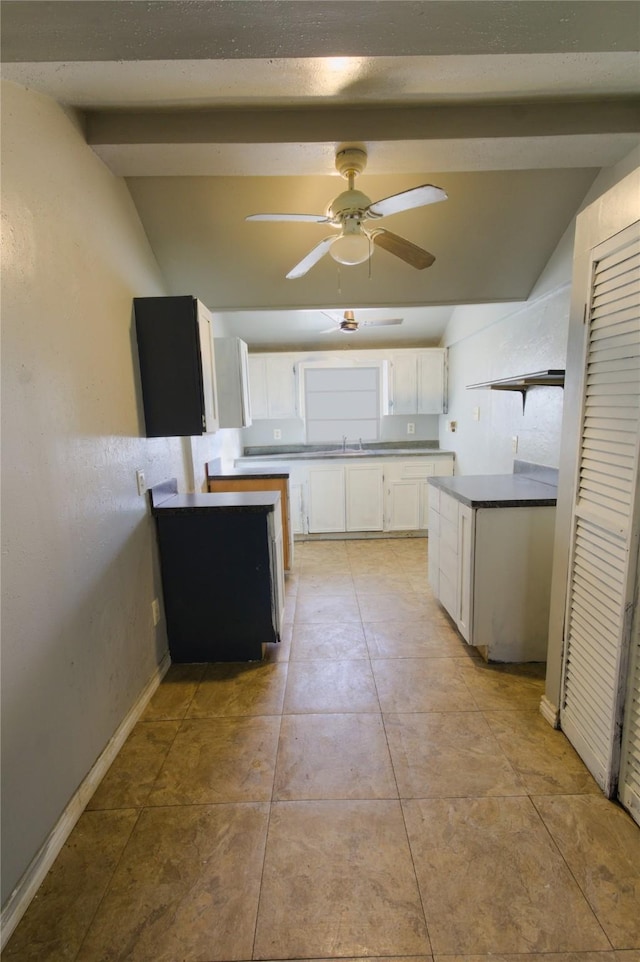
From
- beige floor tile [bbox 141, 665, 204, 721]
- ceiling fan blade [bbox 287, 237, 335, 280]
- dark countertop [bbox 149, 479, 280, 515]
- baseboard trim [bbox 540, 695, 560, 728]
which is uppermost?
ceiling fan blade [bbox 287, 237, 335, 280]

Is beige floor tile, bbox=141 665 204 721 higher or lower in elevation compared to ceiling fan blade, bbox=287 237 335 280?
lower

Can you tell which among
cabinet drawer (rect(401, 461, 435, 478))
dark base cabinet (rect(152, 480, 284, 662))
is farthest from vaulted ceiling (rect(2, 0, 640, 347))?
cabinet drawer (rect(401, 461, 435, 478))

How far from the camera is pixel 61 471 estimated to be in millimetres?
1356

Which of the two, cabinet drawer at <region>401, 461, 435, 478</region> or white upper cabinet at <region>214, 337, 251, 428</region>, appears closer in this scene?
white upper cabinet at <region>214, 337, 251, 428</region>

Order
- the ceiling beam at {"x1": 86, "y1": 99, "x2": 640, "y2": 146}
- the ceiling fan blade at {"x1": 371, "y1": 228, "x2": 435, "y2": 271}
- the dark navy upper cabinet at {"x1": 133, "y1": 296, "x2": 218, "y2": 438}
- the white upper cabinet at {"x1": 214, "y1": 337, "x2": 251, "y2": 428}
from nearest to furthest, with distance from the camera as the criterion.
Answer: the ceiling beam at {"x1": 86, "y1": 99, "x2": 640, "y2": 146} < the ceiling fan blade at {"x1": 371, "y1": 228, "x2": 435, "y2": 271} < the dark navy upper cabinet at {"x1": 133, "y1": 296, "x2": 218, "y2": 438} < the white upper cabinet at {"x1": 214, "y1": 337, "x2": 251, "y2": 428}

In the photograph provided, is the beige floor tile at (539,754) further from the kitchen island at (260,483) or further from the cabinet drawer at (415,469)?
the cabinet drawer at (415,469)

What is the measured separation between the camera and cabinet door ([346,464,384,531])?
4.22 metres

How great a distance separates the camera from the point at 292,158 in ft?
5.56

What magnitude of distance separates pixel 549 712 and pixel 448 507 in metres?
1.12

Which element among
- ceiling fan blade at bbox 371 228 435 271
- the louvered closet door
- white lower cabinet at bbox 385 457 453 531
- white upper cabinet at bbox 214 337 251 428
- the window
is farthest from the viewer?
the window

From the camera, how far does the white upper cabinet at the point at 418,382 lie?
4340mm

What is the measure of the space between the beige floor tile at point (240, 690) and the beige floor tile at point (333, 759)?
0.18 m

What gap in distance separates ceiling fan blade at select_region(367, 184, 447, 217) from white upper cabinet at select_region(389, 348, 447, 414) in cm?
272

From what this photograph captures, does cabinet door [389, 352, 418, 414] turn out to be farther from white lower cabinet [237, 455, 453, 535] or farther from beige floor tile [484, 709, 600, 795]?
beige floor tile [484, 709, 600, 795]
